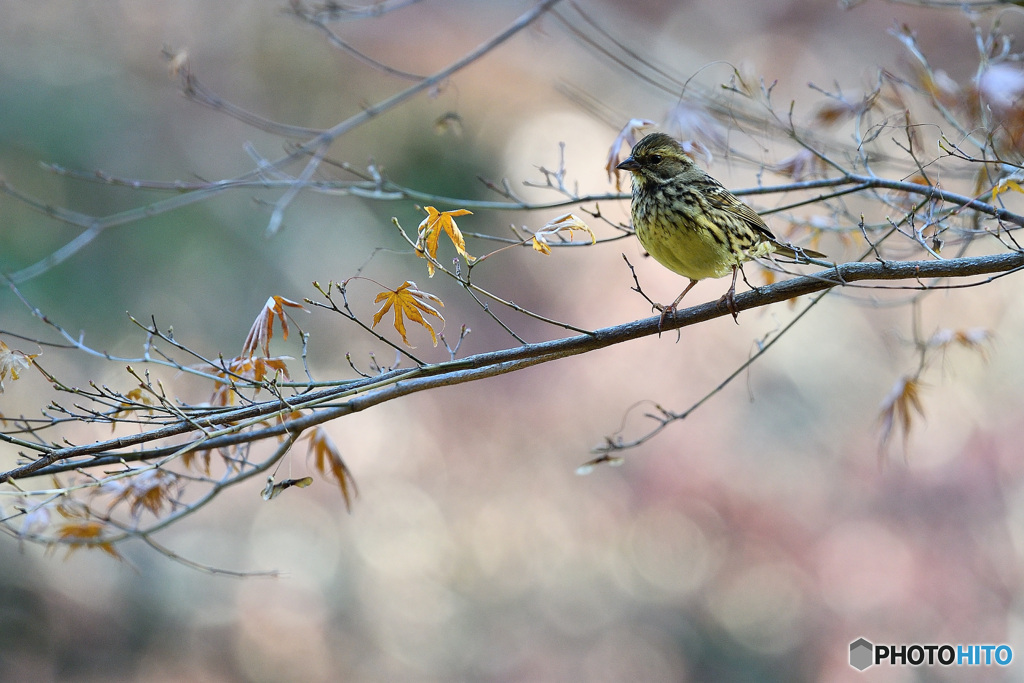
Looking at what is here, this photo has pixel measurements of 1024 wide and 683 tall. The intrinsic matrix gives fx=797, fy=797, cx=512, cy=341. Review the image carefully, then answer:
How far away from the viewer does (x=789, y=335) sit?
8.12 m

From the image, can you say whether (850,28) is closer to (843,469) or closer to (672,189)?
(843,469)

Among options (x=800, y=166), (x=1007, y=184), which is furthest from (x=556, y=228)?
(x=800, y=166)

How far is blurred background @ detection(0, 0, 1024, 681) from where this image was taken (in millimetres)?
7176

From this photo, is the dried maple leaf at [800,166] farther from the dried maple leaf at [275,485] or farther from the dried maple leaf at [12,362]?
the dried maple leaf at [12,362]

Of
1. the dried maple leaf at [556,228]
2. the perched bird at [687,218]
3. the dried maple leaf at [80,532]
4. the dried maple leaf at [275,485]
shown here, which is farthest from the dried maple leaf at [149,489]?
the perched bird at [687,218]

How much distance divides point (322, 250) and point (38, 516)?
5.15 metres

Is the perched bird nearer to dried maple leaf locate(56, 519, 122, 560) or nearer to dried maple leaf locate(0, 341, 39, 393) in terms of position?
dried maple leaf locate(0, 341, 39, 393)

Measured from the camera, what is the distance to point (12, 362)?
2326 mm

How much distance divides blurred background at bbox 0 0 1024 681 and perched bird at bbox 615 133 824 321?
3886 millimetres

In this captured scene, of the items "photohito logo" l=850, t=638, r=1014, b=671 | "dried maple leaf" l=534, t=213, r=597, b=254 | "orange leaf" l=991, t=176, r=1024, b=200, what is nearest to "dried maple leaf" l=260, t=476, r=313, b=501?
"dried maple leaf" l=534, t=213, r=597, b=254

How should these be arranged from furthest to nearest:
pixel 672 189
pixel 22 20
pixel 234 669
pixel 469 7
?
pixel 469 7
pixel 22 20
pixel 234 669
pixel 672 189

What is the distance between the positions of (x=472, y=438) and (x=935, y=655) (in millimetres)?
4581

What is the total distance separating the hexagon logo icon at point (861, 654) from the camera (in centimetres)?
689

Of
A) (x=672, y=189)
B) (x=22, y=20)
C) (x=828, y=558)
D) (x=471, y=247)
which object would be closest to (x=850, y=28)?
(x=471, y=247)
